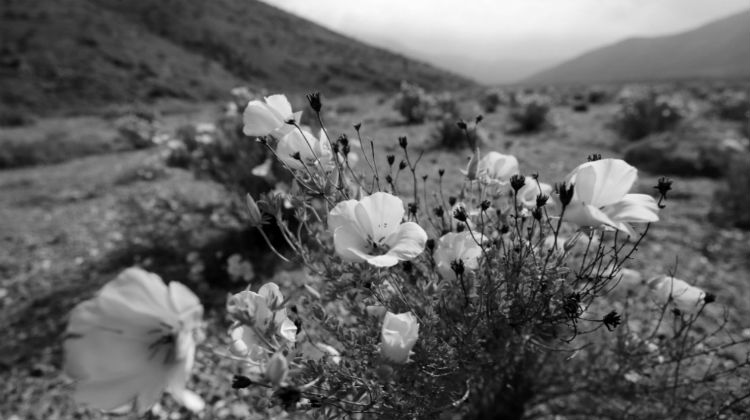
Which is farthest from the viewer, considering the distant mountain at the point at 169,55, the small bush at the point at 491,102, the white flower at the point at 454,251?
the distant mountain at the point at 169,55

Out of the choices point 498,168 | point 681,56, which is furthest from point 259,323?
point 681,56

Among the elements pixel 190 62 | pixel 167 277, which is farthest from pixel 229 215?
pixel 190 62

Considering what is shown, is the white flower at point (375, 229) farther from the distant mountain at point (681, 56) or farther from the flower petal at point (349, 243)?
the distant mountain at point (681, 56)

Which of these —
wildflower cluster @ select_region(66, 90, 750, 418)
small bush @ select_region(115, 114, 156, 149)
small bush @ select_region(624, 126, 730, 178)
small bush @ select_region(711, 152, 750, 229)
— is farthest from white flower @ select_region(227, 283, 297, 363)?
small bush @ select_region(115, 114, 156, 149)

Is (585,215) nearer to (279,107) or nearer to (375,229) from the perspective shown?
(375,229)

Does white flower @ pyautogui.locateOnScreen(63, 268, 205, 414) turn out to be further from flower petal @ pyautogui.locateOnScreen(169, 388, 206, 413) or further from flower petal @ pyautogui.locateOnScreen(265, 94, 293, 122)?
flower petal @ pyautogui.locateOnScreen(265, 94, 293, 122)

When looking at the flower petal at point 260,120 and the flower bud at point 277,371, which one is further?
the flower petal at point 260,120

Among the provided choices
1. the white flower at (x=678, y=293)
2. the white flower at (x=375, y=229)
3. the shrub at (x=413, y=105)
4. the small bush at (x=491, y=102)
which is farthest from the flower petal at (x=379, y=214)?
the small bush at (x=491, y=102)

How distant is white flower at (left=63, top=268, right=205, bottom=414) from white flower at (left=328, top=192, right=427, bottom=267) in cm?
41

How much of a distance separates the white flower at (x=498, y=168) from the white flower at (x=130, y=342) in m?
1.14

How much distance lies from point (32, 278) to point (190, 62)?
27.8 metres

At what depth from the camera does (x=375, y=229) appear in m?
1.13

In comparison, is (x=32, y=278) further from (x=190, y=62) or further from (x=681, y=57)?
(x=681, y=57)

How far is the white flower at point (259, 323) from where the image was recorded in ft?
2.84
